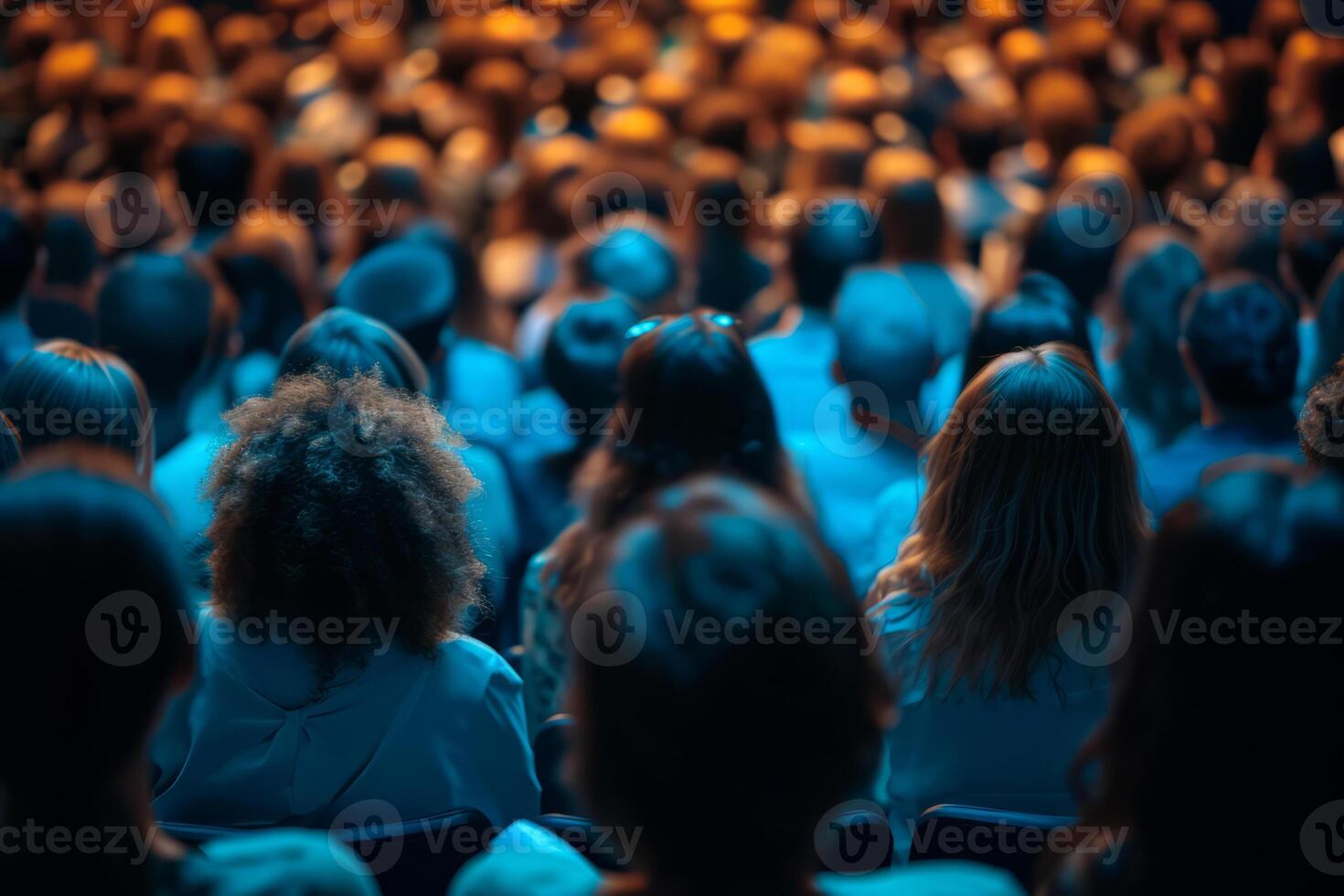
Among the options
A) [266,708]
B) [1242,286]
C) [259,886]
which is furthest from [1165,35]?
[259,886]

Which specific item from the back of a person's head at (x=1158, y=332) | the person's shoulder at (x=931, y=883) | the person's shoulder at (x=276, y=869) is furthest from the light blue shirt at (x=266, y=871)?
the back of a person's head at (x=1158, y=332)

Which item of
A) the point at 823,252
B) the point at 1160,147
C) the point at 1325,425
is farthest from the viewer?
the point at 1160,147

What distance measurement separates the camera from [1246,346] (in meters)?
2.60

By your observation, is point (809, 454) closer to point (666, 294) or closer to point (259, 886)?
point (666, 294)

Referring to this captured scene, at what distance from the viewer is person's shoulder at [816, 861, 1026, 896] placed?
3.59ft

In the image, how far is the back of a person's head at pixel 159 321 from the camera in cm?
300

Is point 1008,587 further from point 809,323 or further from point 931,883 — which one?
point 809,323

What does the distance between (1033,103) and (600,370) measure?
2990 mm

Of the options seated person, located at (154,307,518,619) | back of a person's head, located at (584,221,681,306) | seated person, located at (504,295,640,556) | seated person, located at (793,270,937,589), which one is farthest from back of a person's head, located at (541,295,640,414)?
back of a person's head, located at (584,221,681,306)

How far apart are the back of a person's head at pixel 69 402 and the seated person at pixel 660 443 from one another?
2.64ft

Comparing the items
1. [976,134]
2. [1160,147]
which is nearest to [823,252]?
[976,134]

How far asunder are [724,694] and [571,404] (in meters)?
1.88

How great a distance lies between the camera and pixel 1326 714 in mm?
1059

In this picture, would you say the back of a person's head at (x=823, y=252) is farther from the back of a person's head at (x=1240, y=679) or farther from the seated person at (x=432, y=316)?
the back of a person's head at (x=1240, y=679)
